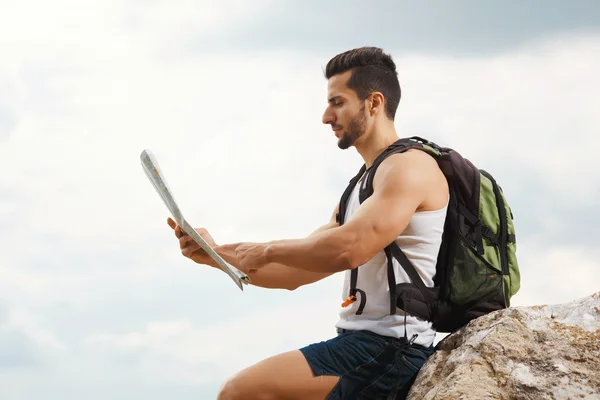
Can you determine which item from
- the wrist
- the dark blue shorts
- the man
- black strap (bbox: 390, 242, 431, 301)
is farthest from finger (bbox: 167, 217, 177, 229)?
black strap (bbox: 390, 242, 431, 301)

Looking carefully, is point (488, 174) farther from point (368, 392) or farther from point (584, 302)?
point (368, 392)

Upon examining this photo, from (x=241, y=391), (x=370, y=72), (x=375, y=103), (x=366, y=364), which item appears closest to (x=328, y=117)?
(x=375, y=103)

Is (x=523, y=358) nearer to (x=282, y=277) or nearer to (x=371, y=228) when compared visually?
(x=371, y=228)

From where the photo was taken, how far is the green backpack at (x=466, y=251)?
5.46m

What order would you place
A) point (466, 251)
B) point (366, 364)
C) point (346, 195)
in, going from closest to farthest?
1. point (366, 364)
2. point (466, 251)
3. point (346, 195)

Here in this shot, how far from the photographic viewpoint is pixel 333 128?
591 cm

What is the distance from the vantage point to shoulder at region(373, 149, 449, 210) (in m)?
5.11

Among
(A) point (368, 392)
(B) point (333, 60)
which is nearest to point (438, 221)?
(A) point (368, 392)

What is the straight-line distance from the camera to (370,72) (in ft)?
19.8

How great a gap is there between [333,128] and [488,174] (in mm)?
1182

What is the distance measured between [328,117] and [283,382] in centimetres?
199

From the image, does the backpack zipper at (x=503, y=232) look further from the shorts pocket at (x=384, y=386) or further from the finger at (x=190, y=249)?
the finger at (x=190, y=249)

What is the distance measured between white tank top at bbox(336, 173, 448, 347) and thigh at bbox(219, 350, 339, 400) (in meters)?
0.45

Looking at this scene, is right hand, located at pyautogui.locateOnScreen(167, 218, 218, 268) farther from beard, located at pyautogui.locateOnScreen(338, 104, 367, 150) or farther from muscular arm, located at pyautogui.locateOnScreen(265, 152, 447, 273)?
beard, located at pyautogui.locateOnScreen(338, 104, 367, 150)
